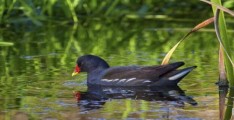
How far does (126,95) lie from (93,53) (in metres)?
3.18

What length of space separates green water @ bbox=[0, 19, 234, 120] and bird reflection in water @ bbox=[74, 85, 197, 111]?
8cm

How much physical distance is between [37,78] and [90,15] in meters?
6.58

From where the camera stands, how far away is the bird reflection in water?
27.3 feet

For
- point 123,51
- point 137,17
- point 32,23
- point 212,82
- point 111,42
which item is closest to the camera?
point 212,82

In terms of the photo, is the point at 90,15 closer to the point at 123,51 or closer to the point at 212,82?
the point at 123,51

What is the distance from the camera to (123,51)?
12.1m

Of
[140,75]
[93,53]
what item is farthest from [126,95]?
[93,53]

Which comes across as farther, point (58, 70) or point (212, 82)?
point (58, 70)

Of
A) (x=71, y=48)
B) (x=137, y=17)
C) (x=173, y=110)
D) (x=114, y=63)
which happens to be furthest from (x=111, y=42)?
(x=173, y=110)

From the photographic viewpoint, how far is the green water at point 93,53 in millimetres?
7844

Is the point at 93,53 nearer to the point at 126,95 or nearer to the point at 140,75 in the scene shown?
the point at 140,75

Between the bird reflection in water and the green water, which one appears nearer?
the green water

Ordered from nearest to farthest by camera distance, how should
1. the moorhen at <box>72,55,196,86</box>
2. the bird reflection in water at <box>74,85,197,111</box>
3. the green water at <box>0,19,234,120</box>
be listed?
the green water at <box>0,19,234,120</box>
the bird reflection in water at <box>74,85,197,111</box>
the moorhen at <box>72,55,196,86</box>

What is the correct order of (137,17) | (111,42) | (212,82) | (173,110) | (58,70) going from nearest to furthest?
(173,110) < (212,82) < (58,70) < (111,42) < (137,17)
